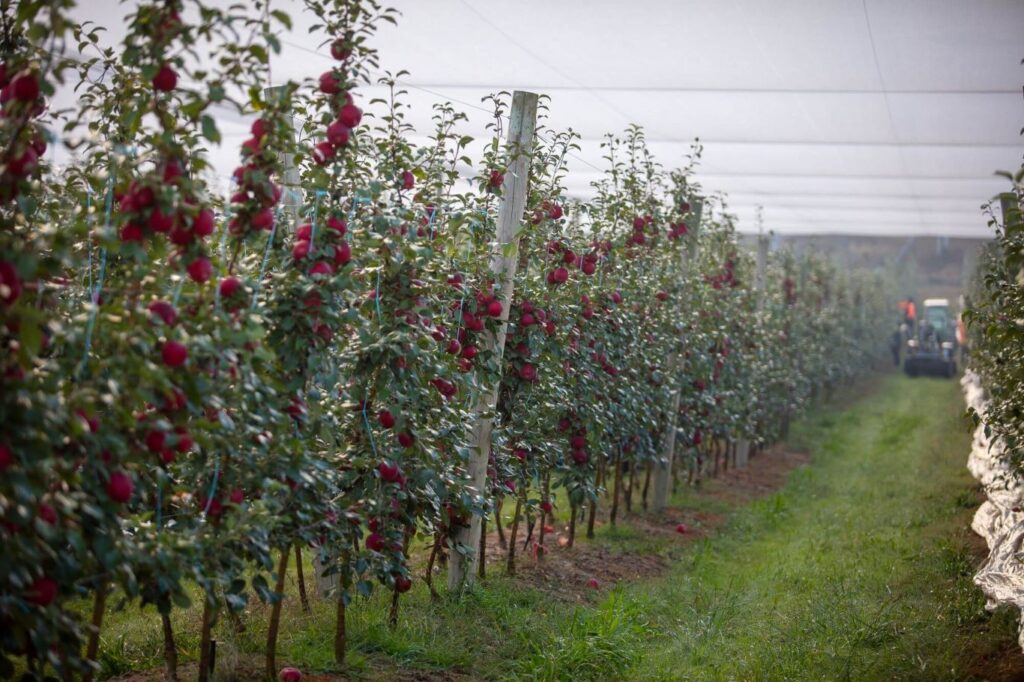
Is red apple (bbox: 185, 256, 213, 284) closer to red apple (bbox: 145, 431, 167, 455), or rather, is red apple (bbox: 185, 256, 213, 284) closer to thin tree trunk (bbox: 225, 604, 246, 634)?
red apple (bbox: 145, 431, 167, 455)

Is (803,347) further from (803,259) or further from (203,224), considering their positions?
(203,224)

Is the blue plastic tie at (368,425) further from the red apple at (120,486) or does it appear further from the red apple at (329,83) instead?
the red apple at (120,486)

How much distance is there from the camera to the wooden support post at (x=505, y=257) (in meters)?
4.32

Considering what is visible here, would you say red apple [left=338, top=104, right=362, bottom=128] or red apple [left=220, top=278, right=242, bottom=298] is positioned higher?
red apple [left=338, top=104, right=362, bottom=128]

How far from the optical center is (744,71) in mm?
5578

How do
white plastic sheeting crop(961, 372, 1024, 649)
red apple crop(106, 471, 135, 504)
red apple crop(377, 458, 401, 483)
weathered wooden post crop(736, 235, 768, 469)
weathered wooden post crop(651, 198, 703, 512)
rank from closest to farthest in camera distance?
red apple crop(106, 471, 135, 504) → red apple crop(377, 458, 401, 483) → white plastic sheeting crop(961, 372, 1024, 649) → weathered wooden post crop(651, 198, 703, 512) → weathered wooden post crop(736, 235, 768, 469)

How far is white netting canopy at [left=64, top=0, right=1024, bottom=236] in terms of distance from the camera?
4543mm

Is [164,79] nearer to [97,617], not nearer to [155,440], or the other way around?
[155,440]

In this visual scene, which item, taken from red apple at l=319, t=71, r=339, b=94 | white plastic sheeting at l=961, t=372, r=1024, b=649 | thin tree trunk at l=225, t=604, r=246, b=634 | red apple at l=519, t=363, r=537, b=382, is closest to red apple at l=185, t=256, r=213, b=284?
red apple at l=319, t=71, r=339, b=94

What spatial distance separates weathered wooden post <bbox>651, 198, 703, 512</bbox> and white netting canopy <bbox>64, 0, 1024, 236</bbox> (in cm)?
73

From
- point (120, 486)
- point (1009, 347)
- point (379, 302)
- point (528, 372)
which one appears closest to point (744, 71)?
point (1009, 347)

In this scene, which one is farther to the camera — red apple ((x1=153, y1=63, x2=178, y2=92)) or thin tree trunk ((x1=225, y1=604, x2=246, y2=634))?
thin tree trunk ((x1=225, y1=604, x2=246, y2=634))

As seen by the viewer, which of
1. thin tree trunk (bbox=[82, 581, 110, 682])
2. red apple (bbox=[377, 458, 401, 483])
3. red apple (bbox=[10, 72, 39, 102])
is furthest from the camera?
red apple (bbox=[377, 458, 401, 483])

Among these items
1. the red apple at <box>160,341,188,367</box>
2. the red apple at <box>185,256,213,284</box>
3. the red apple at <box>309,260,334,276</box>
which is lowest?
the red apple at <box>160,341,188,367</box>
